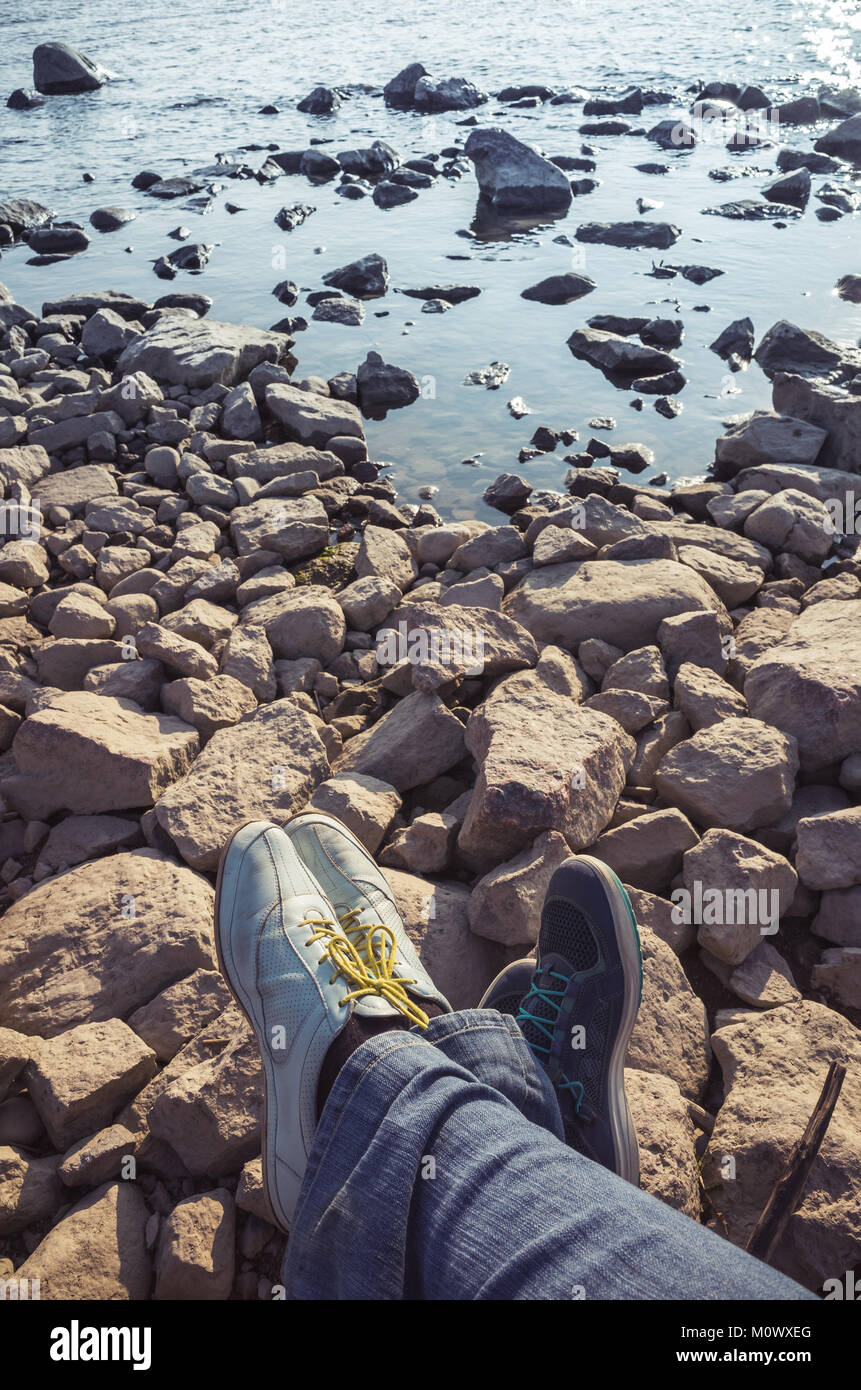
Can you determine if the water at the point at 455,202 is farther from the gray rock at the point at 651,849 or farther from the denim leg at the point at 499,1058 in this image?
the denim leg at the point at 499,1058

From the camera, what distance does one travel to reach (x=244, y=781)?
336 cm

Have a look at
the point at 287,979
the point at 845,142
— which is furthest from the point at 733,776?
the point at 845,142

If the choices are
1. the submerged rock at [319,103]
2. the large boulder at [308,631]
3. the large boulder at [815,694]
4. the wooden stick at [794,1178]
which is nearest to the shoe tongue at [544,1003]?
the wooden stick at [794,1178]

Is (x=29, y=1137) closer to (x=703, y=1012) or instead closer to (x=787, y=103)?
(x=703, y=1012)

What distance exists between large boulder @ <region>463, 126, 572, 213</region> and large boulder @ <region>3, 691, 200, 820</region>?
9.63 meters

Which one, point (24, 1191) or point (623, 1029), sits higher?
point (623, 1029)

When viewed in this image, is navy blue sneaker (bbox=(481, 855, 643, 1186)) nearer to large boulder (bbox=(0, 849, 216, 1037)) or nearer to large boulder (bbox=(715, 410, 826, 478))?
large boulder (bbox=(0, 849, 216, 1037))

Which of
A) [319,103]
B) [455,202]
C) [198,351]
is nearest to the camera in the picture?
[198,351]

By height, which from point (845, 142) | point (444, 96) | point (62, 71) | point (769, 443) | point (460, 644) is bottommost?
point (460, 644)

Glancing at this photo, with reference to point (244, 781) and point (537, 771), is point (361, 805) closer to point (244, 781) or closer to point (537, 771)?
point (244, 781)

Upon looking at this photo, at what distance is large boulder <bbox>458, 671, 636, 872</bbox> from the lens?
2.94 metres

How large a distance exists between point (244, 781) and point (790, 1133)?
205 centimetres
